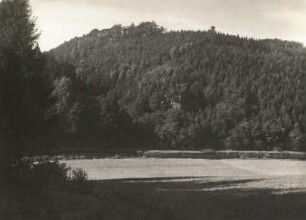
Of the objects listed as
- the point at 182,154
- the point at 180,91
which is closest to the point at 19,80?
the point at 182,154

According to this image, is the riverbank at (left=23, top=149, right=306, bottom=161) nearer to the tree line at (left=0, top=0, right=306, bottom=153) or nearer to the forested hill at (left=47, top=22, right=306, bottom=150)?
the tree line at (left=0, top=0, right=306, bottom=153)

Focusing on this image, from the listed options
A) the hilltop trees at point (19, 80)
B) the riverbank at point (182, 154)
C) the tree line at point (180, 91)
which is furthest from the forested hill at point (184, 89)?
the hilltop trees at point (19, 80)

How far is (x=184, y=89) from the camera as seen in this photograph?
144 m

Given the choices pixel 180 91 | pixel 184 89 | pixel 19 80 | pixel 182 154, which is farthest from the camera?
pixel 184 89

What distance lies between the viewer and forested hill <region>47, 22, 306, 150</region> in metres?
114

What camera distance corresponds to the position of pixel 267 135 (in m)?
118

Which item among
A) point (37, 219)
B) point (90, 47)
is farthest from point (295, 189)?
point (90, 47)

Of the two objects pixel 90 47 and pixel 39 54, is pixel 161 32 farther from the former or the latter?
pixel 39 54

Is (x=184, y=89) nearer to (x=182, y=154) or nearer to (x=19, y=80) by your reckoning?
(x=182, y=154)

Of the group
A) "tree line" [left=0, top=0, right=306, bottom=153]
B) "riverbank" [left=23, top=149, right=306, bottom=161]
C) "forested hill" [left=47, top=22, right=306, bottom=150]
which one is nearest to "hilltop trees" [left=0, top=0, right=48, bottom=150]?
"tree line" [left=0, top=0, right=306, bottom=153]

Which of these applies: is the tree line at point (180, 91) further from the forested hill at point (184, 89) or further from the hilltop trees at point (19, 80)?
the hilltop trees at point (19, 80)

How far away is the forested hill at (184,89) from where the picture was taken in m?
114

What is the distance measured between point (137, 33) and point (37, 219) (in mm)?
174467

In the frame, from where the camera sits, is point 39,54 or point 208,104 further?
point 208,104
